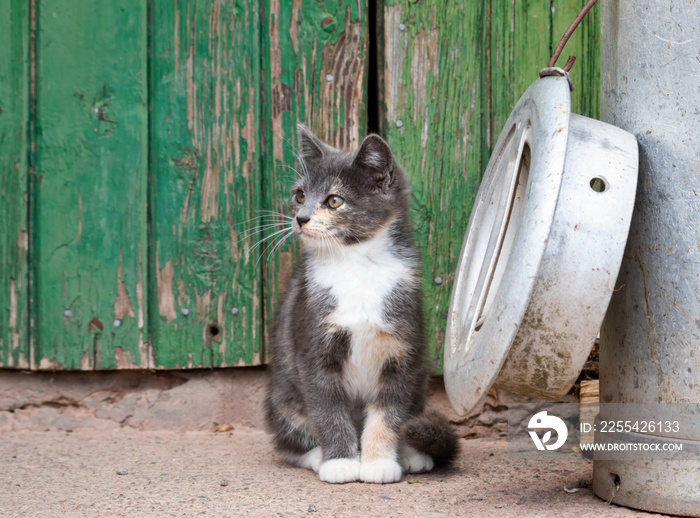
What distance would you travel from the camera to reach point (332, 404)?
103 inches

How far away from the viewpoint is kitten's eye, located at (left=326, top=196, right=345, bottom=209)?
2734mm

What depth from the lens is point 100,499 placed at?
229 cm

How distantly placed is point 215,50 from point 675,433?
2.36m

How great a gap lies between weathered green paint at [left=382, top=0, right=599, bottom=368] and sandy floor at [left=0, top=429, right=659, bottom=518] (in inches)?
34.2

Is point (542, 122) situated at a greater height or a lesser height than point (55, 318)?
greater

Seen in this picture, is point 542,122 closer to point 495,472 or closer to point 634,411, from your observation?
point 634,411

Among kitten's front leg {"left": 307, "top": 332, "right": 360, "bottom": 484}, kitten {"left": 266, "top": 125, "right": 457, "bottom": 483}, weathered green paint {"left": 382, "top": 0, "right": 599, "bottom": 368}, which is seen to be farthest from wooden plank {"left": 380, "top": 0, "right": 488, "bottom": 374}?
kitten's front leg {"left": 307, "top": 332, "right": 360, "bottom": 484}

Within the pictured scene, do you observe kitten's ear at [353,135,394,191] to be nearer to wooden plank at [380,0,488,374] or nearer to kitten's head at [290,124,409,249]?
kitten's head at [290,124,409,249]

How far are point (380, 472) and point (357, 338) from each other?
47 cm

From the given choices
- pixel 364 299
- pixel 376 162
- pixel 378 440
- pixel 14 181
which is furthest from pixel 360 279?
pixel 14 181

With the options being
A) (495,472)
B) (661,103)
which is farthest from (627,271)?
(495,472)

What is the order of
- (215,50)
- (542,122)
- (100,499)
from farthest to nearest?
(215,50), (100,499), (542,122)

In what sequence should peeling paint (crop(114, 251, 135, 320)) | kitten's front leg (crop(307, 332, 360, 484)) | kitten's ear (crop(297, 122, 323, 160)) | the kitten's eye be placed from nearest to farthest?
kitten's front leg (crop(307, 332, 360, 484))
the kitten's eye
kitten's ear (crop(297, 122, 323, 160))
peeling paint (crop(114, 251, 135, 320))

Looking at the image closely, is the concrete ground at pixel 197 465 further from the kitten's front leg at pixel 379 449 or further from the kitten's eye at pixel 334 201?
the kitten's eye at pixel 334 201
